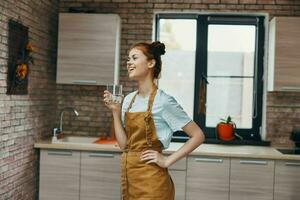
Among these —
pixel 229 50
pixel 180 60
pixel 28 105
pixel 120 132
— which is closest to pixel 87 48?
pixel 28 105

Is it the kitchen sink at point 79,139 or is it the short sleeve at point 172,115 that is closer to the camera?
the short sleeve at point 172,115

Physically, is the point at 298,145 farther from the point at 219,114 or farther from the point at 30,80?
the point at 30,80

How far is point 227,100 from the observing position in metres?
4.64

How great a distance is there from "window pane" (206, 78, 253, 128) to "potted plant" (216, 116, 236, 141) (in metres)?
0.23

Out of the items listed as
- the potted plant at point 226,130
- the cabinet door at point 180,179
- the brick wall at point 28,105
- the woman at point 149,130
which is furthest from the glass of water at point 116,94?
the potted plant at point 226,130

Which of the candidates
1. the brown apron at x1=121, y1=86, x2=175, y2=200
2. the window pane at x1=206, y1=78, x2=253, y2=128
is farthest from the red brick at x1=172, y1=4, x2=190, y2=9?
the brown apron at x1=121, y1=86, x2=175, y2=200

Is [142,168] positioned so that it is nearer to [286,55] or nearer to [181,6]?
[286,55]

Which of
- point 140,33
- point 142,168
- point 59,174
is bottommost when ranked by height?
point 59,174

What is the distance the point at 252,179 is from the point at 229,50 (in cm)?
159

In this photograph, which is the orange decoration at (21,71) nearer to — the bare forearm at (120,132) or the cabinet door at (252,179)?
the bare forearm at (120,132)

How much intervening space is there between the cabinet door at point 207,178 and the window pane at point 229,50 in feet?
4.07

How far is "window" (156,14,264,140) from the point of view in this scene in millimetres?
4574

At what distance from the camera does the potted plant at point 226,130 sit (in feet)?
14.3

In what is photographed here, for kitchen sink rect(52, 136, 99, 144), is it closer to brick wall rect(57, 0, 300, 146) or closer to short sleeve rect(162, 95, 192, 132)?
brick wall rect(57, 0, 300, 146)
